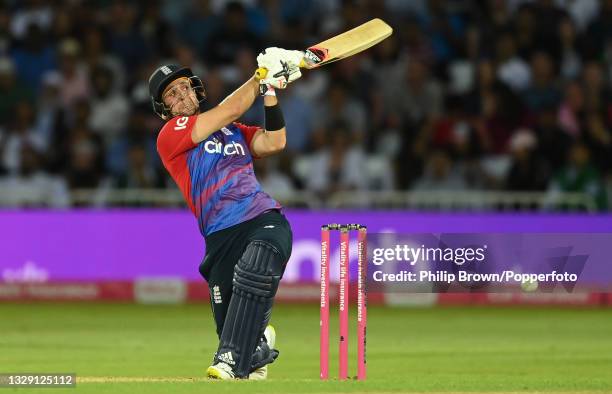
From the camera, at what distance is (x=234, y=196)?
877 cm

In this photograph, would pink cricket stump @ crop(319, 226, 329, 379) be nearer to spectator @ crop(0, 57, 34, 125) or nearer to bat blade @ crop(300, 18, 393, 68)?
bat blade @ crop(300, 18, 393, 68)

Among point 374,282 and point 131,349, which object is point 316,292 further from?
point 374,282

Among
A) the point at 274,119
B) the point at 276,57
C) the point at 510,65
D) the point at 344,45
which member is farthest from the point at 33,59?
the point at 276,57

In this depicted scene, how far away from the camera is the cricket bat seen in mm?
8703

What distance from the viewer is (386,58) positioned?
61.1 ft

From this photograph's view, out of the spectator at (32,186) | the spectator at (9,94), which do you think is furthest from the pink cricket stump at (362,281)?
the spectator at (9,94)

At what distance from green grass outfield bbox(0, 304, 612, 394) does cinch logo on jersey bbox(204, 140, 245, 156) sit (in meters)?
1.39

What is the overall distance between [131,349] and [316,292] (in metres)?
4.95

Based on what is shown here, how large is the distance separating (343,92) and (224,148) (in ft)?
30.4

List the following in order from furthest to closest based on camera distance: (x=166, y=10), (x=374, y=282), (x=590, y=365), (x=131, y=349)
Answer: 1. (x=166, y=10)
2. (x=131, y=349)
3. (x=590, y=365)
4. (x=374, y=282)

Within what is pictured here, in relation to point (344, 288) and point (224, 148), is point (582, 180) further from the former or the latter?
point (344, 288)

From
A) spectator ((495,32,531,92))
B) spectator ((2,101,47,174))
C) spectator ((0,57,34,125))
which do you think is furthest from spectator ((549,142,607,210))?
spectator ((0,57,34,125))

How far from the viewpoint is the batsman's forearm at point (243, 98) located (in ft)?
27.9

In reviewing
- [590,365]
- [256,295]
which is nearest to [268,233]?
[256,295]
